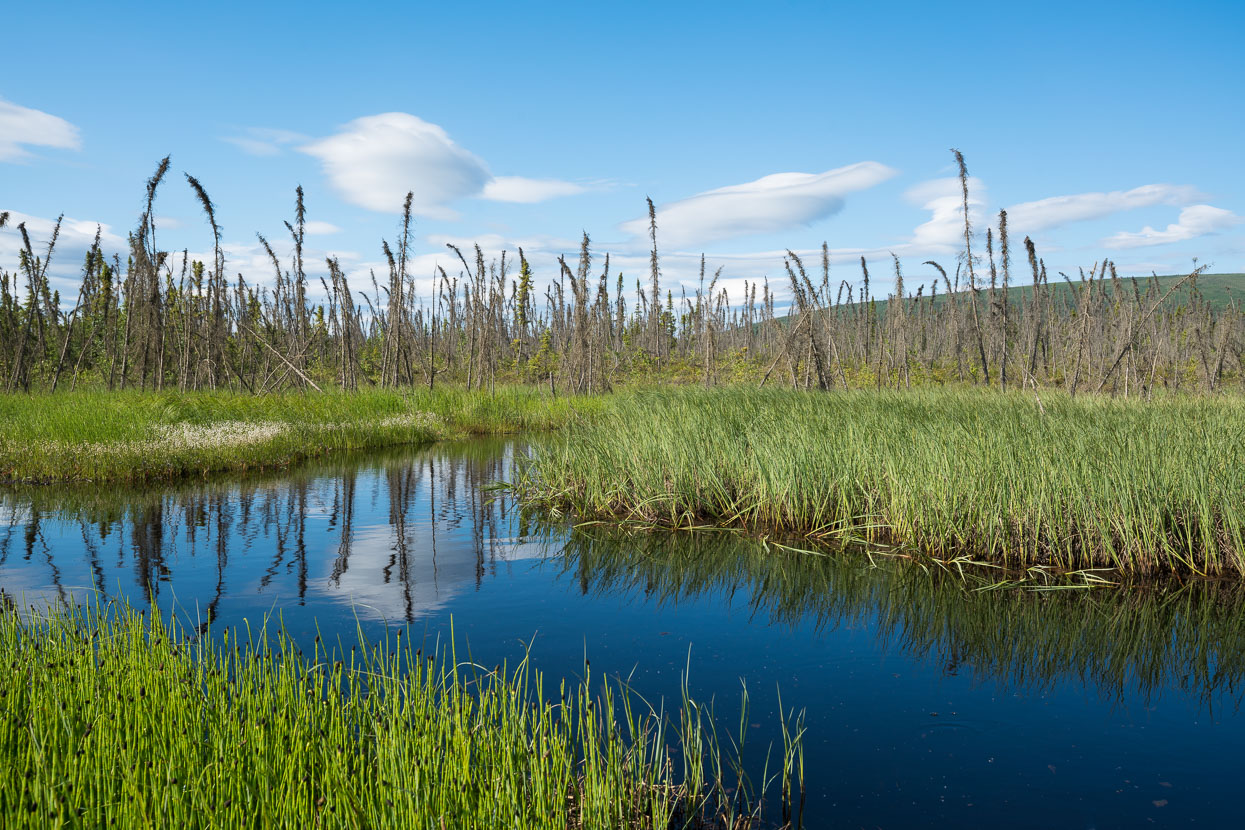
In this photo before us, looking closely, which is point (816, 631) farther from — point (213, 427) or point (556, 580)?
point (213, 427)

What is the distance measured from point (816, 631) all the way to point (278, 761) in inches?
161

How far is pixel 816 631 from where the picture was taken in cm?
567

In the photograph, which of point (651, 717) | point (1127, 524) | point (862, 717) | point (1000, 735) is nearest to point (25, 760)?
point (651, 717)

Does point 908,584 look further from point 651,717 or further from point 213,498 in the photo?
point 213,498

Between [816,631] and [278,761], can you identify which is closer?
[278,761]

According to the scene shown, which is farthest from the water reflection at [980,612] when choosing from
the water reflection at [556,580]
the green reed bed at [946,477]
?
the green reed bed at [946,477]

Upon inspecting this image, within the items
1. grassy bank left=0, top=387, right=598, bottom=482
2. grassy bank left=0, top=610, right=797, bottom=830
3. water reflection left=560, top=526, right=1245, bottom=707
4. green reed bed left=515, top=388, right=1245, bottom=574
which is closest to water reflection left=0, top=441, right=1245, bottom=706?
water reflection left=560, top=526, right=1245, bottom=707

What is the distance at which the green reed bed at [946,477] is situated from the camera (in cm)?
645

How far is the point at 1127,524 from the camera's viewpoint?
630 cm

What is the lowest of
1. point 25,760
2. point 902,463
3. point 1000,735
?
point 1000,735

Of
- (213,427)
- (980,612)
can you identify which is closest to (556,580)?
(980,612)

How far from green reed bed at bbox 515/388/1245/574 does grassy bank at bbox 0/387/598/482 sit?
21.7 ft

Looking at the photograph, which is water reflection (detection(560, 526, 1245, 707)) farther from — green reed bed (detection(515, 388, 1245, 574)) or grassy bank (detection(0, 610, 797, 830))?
grassy bank (detection(0, 610, 797, 830))

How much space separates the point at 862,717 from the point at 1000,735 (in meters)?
0.74
